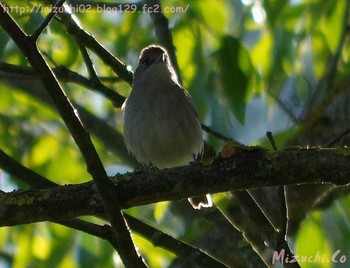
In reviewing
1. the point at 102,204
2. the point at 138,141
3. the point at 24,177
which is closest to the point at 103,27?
the point at 138,141

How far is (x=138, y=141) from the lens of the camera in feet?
18.6

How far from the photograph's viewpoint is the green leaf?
194 inches

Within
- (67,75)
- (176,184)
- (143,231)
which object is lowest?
(176,184)

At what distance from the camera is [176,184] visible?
129 inches

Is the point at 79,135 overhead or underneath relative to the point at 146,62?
underneath

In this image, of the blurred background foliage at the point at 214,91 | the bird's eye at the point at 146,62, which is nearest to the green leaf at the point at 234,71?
the blurred background foliage at the point at 214,91

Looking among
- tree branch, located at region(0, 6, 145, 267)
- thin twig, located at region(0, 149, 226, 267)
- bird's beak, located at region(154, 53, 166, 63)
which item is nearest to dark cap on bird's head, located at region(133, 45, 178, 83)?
bird's beak, located at region(154, 53, 166, 63)

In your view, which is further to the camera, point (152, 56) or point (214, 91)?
point (152, 56)

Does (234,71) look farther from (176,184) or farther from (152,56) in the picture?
(176,184)

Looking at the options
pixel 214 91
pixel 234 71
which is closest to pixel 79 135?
pixel 234 71

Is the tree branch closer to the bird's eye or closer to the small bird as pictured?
the small bird

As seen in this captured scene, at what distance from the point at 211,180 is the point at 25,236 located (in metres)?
2.71

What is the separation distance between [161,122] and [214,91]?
1.71 ft

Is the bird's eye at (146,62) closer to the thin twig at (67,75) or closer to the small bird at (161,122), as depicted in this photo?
the small bird at (161,122)
